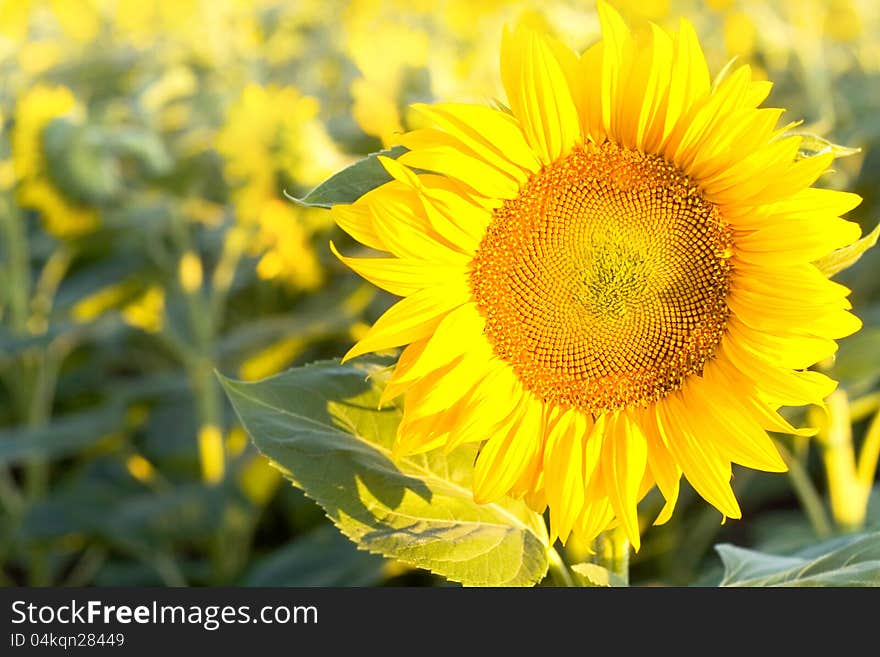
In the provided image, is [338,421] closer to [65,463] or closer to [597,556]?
[597,556]

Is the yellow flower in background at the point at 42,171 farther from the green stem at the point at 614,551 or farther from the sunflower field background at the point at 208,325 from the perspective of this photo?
the green stem at the point at 614,551

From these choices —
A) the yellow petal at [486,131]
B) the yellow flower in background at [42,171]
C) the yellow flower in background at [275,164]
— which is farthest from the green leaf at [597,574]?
the yellow flower in background at [42,171]

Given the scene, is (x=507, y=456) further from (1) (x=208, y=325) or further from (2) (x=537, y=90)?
(1) (x=208, y=325)

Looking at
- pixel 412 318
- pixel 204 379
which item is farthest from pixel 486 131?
pixel 204 379

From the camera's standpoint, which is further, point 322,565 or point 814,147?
point 322,565

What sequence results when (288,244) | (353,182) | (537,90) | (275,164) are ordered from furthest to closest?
(288,244) → (275,164) → (353,182) → (537,90)

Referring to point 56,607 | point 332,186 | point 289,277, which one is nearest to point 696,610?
point 332,186

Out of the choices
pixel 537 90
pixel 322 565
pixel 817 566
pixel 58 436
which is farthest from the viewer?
pixel 58 436
